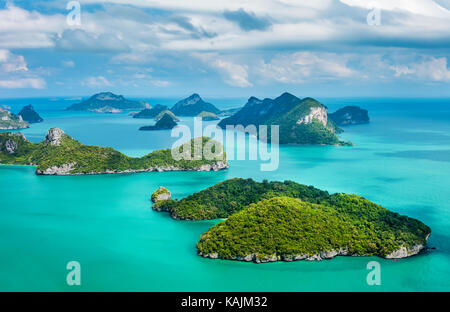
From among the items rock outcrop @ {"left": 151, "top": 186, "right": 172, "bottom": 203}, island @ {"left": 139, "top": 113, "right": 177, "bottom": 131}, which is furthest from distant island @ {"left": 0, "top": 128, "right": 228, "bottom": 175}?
island @ {"left": 139, "top": 113, "right": 177, "bottom": 131}

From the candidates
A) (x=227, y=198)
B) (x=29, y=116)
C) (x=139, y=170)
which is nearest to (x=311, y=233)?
(x=227, y=198)

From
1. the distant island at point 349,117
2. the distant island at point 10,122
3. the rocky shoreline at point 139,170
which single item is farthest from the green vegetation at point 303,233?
the distant island at point 10,122

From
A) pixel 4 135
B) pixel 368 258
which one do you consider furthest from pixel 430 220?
pixel 4 135

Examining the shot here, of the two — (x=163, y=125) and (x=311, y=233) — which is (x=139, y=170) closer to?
(x=311, y=233)

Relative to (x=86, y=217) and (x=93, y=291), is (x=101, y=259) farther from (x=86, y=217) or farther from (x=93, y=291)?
(x=86, y=217)

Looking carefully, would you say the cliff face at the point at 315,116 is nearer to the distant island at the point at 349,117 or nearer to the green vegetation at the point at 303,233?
the distant island at the point at 349,117

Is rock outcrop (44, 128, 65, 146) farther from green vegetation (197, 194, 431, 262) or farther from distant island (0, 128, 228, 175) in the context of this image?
green vegetation (197, 194, 431, 262)
